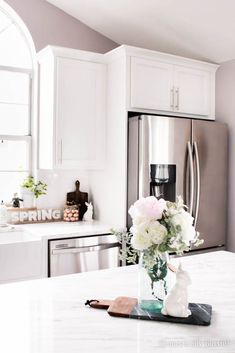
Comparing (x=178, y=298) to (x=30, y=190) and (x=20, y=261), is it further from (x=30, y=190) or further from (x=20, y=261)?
(x=30, y=190)

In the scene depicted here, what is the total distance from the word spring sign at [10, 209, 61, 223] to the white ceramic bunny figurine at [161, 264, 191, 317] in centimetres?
245

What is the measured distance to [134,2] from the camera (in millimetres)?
3232

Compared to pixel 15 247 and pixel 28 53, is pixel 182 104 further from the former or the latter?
pixel 15 247

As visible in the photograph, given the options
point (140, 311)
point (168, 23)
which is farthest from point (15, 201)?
point (140, 311)

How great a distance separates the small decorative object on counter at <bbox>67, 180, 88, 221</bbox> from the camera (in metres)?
3.83

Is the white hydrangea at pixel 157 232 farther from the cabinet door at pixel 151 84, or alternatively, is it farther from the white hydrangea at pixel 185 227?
the cabinet door at pixel 151 84

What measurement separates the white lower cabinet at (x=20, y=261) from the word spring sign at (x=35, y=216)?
715 millimetres

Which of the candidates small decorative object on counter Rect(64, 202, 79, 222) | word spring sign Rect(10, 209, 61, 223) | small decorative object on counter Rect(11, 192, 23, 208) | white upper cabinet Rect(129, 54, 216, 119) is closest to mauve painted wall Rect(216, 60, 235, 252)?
white upper cabinet Rect(129, 54, 216, 119)

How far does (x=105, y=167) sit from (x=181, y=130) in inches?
29.5

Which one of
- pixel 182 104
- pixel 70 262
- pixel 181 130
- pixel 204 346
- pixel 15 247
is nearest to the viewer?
pixel 204 346

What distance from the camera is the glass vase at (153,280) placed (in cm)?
136

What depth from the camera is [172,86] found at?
11.7 ft

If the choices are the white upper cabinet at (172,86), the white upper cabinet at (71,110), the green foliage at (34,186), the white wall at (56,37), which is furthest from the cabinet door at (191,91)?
the green foliage at (34,186)

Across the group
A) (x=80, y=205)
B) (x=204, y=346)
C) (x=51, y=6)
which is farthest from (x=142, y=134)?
(x=204, y=346)
